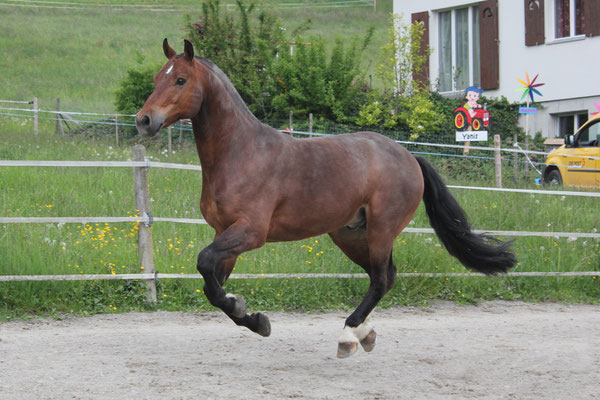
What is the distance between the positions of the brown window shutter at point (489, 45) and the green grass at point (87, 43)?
41.4ft

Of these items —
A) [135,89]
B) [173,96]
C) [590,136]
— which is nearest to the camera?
[173,96]

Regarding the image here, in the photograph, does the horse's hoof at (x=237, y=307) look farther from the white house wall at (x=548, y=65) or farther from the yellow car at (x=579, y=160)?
the white house wall at (x=548, y=65)

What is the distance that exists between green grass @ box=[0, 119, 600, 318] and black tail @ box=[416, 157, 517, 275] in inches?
55.0

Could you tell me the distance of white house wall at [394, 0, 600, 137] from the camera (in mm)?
16188

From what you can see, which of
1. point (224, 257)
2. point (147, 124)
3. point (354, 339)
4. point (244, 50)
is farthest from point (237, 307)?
point (244, 50)

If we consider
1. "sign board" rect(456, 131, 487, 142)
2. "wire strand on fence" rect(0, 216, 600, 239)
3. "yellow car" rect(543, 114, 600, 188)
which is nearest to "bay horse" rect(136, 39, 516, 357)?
"wire strand on fence" rect(0, 216, 600, 239)

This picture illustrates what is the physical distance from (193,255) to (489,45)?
12.9 metres

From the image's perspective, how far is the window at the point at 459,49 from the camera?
18547mm

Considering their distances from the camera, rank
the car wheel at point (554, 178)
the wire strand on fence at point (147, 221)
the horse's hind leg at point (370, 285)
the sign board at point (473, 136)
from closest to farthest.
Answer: the horse's hind leg at point (370, 285), the wire strand on fence at point (147, 221), the sign board at point (473, 136), the car wheel at point (554, 178)

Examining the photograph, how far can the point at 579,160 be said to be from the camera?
13328 millimetres

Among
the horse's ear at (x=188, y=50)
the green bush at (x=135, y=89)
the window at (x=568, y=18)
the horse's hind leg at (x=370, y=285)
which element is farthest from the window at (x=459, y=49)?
the horse's ear at (x=188, y=50)

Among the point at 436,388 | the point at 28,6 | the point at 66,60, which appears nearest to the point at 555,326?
the point at 436,388

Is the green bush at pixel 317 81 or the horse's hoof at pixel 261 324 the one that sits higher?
the green bush at pixel 317 81

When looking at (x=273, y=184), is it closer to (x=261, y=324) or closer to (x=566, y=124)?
(x=261, y=324)
